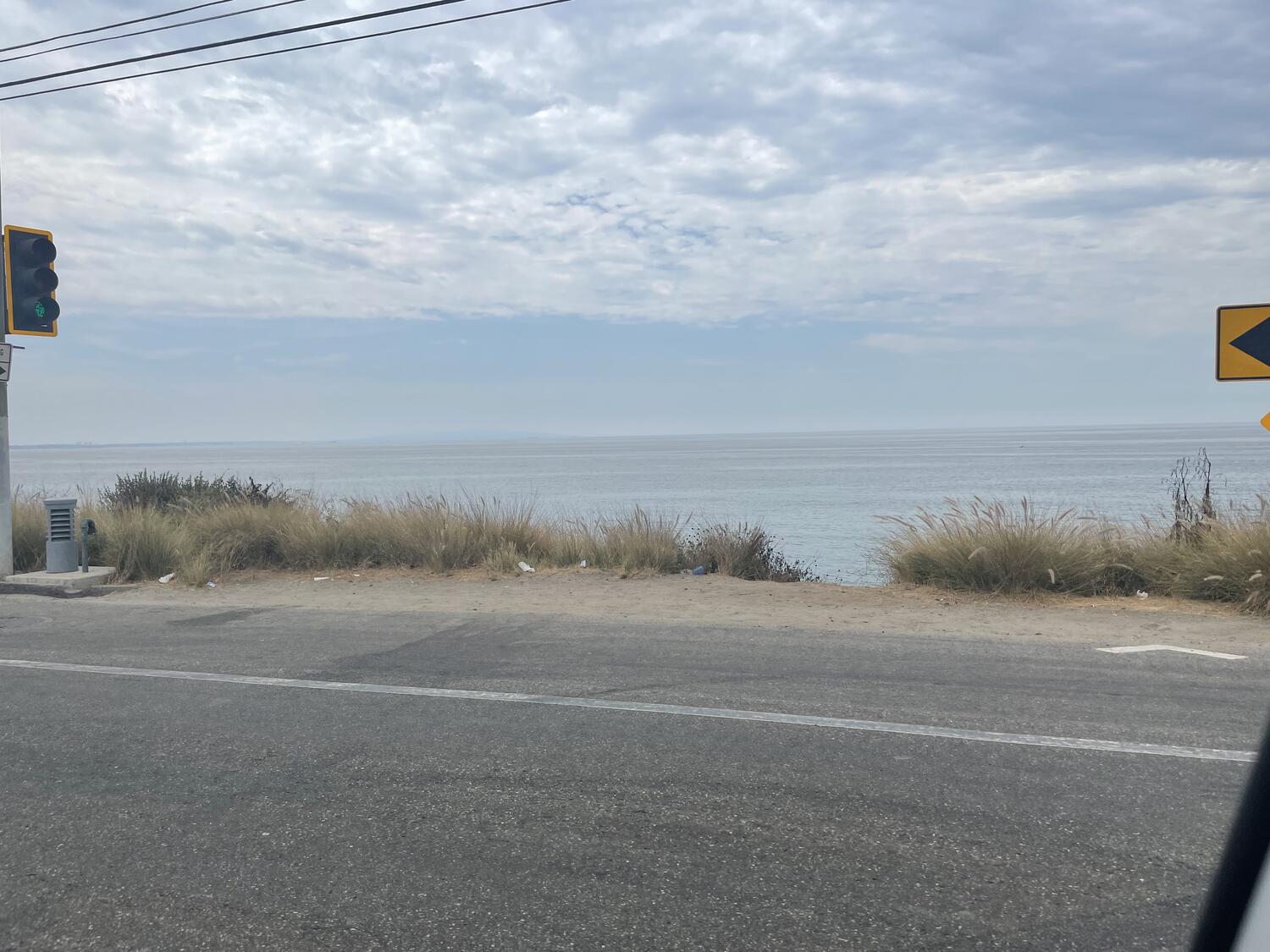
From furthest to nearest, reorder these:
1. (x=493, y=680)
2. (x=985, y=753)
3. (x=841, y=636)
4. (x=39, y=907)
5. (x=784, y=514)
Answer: (x=784, y=514) → (x=841, y=636) → (x=493, y=680) → (x=985, y=753) → (x=39, y=907)

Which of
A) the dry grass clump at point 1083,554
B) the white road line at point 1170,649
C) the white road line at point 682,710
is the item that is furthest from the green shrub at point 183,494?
the white road line at point 1170,649

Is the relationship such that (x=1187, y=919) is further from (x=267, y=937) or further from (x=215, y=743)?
(x=215, y=743)

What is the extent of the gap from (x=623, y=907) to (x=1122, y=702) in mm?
3899

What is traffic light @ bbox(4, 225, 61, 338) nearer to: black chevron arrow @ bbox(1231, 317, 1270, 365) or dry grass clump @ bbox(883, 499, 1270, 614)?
dry grass clump @ bbox(883, 499, 1270, 614)

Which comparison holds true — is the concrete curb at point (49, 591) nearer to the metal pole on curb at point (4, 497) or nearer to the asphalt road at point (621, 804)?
the metal pole on curb at point (4, 497)

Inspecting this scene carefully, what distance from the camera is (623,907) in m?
3.51

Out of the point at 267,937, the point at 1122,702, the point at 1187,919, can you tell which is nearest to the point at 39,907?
the point at 267,937

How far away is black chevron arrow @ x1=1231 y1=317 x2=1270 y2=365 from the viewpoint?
8.15 meters

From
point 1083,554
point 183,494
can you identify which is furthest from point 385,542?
point 1083,554

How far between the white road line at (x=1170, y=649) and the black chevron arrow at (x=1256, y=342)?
2.40m

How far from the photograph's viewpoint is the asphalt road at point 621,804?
3.44 m

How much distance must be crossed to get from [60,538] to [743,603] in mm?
8530

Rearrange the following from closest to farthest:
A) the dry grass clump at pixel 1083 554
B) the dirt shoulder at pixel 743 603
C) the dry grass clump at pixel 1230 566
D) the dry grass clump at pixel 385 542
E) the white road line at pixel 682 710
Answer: the white road line at pixel 682 710 → the dirt shoulder at pixel 743 603 → the dry grass clump at pixel 1230 566 → the dry grass clump at pixel 1083 554 → the dry grass clump at pixel 385 542

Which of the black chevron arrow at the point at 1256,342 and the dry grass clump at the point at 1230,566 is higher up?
the black chevron arrow at the point at 1256,342
